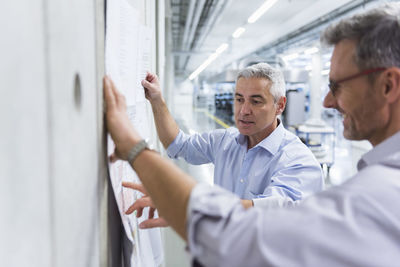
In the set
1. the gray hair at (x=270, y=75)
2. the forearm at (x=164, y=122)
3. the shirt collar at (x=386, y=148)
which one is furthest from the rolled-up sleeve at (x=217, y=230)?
the gray hair at (x=270, y=75)

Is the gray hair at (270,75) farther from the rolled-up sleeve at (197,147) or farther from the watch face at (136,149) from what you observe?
the watch face at (136,149)

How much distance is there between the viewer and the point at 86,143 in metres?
0.69

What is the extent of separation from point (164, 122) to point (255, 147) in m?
0.56

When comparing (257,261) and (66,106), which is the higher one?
(66,106)

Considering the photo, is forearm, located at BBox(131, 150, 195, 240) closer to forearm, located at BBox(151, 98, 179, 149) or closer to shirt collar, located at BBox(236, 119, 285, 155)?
forearm, located at BBox(151, 98, 179, 149)

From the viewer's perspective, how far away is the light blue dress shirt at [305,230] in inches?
25.7

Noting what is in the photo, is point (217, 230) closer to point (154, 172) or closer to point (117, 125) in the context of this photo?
A: point (154, 172)

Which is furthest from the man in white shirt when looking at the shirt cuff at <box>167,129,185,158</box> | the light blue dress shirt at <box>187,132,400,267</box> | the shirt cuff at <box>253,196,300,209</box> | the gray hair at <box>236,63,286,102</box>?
the shirt cuff at <box>167,129,185,158</box>

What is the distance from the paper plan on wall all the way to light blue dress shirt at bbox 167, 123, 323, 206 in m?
0.55

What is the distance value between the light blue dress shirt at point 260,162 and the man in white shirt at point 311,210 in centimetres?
67

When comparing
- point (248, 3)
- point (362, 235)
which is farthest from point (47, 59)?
point (248, 3)

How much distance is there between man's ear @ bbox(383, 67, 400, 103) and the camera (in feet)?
2.93

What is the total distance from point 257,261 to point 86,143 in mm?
444

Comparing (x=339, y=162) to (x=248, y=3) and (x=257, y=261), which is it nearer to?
(x=248, y=3)
